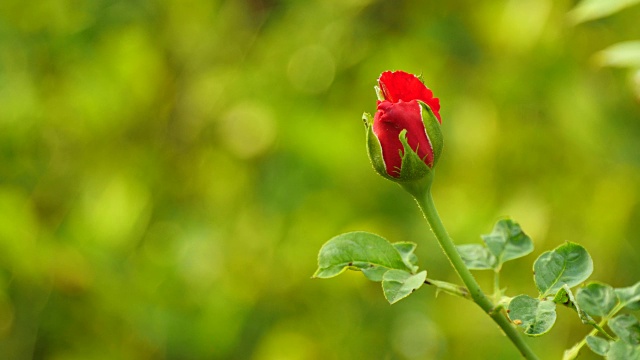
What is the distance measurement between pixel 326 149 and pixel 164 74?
14.2 inches

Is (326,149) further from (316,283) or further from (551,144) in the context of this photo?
(551,144)

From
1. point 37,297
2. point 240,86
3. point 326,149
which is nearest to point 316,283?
point 326,149

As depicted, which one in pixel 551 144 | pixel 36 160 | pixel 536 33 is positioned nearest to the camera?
pixel 536 33

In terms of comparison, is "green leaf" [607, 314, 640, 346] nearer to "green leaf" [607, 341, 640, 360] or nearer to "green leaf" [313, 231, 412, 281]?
"green leaf" [607, 341, 640, 360]

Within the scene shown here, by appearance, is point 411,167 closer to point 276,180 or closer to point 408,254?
point 408,254

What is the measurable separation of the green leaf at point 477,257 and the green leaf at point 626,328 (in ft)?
0.23

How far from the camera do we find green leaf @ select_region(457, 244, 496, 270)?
524 millimetres

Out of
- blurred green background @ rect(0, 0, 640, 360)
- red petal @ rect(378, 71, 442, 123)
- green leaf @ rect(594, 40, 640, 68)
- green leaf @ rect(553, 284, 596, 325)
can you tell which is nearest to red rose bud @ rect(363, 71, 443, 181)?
red petal @ rect(378, 71, 442, 123)

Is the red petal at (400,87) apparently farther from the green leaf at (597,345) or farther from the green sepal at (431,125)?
the green leaf at (597,345)

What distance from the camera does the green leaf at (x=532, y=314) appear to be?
1.41ft

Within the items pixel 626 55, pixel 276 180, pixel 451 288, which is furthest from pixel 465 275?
pixel 276 180

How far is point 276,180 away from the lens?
1.41m

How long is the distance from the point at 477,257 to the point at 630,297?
0.27ft

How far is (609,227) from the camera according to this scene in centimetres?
132
